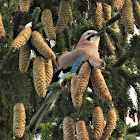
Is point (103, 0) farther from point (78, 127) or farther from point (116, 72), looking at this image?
point (78, 127)

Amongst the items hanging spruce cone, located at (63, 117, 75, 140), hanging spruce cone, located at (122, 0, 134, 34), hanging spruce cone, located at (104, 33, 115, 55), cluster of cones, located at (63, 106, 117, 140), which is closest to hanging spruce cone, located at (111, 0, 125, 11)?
hanging spruce cone, located at (122, 0, 134, 34)

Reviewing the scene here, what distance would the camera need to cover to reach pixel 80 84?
1.88m

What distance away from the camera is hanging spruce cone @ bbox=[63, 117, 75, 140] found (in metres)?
2.21

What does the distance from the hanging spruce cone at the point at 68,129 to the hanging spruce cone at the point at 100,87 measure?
1.38 feet

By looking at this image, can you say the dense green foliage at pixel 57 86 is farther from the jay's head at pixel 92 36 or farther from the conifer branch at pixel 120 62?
the jay's head at pixel 92 36

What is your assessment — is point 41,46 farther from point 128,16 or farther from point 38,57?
point 128,16

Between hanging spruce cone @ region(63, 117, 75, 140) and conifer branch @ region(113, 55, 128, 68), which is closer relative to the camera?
hanging spruce cone @ region(63, 117, 75, 140)

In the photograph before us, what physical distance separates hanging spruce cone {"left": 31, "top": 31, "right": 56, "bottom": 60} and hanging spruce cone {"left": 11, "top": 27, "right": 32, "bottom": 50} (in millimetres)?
32

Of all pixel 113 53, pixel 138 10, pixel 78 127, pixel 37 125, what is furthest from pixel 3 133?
pixel 138 10

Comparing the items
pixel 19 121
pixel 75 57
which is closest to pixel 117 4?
pixel 19 121

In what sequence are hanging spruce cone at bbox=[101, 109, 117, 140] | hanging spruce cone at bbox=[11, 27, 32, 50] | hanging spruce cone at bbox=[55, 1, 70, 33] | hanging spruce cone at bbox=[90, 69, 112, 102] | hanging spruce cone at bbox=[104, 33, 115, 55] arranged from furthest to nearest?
hanging spruce cone at bbox=[104, 33, 115, 55] < hanging spruce cone at bbox=[55, 1, 70, 33] < hanging spruce cone at bbox=[101, 109, 117, 140] < hanging spruce cone at bbox=[11, 27, 32, 50] < hanging spruce cone at bbox=[90, 69, 112, 102]

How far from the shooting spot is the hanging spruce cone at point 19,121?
2.34 meters

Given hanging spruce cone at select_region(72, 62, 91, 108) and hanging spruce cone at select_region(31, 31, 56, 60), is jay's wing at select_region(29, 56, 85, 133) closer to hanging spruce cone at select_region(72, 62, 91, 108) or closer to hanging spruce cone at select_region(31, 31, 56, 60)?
hanging spruce cone at select_region(31, 31, 56, 60)

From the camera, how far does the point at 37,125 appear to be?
2947mm
